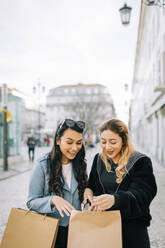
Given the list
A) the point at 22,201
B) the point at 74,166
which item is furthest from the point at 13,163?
the point at 74,166

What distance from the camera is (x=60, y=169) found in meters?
1.88

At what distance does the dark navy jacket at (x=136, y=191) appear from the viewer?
1558 mm

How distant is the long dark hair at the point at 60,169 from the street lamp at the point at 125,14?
651 centimetres

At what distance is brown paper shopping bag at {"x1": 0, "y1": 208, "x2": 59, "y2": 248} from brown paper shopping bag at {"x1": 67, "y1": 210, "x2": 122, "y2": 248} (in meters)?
0.13

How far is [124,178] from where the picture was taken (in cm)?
171

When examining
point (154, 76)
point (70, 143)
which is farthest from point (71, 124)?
point (154, 76)

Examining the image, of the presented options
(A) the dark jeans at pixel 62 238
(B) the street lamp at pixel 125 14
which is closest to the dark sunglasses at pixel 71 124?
(A) the dark jeans at pixel 62 238

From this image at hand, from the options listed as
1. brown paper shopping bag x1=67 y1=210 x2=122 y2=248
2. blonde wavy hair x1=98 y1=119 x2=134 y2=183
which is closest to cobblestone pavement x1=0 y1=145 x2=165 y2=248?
blonde wavy hair x1=98 y1=119 x2=134 y2=183

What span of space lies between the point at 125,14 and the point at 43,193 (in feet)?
23.3

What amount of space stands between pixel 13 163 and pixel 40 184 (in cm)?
1258

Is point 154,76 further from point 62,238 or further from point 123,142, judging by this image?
point 62,238

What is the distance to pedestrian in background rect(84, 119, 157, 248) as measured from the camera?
1560 millimetres

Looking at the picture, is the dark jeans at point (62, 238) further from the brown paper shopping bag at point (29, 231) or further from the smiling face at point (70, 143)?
the smiling face at point (70, 143)

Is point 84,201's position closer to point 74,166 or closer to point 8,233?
point 74,166
